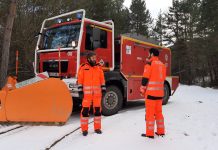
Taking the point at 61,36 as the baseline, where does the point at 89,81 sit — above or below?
below

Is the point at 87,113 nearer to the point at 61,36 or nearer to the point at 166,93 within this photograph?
the point at 61,36

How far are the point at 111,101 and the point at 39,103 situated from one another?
2.60 m

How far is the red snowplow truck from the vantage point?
349 inches

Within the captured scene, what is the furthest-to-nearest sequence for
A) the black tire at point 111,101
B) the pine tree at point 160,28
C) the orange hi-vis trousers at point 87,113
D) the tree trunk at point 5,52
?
1. the pine tree at point 160,28
2. the tree trunk at point 5,52
3. the black tire at point 111,101
4. the orange hi-vis trousers at point 87,113

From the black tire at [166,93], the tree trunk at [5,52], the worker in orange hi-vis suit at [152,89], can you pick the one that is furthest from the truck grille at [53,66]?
the black tire at [166,93]

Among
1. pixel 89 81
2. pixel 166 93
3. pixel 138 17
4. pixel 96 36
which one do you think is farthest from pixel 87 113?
pixel 138 17

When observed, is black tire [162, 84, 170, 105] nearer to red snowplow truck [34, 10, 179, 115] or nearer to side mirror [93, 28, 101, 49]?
red snowplow truck [34, 10, 179, 115]

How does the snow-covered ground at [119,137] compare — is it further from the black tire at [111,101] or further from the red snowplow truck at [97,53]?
the red snowplow truck at [97,53]

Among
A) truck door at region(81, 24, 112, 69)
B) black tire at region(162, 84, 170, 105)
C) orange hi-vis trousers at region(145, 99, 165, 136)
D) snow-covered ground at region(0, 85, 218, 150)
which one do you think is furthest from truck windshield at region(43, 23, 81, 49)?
black tire at region(162, 84, 170, 105)

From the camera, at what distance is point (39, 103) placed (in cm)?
762

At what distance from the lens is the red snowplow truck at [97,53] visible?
8.88 metres

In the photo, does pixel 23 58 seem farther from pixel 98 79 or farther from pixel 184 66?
pixel 184 66

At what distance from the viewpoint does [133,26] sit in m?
47.4

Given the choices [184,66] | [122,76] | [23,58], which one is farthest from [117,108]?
[184,66]
